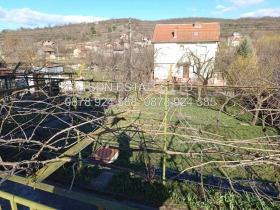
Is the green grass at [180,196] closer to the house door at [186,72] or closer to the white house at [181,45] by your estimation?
the white house at [181,45]

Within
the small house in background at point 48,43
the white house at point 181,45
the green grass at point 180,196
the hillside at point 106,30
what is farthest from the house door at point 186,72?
the small house in background at point 48,43

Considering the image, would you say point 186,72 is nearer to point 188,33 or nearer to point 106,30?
point 188,33

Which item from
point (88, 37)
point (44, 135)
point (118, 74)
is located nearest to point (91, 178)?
point (44, 135)

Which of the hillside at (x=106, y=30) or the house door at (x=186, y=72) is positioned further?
the hillside at (x=106, y=30)

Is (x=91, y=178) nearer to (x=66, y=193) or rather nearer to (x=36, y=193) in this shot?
(x=36, y=193)

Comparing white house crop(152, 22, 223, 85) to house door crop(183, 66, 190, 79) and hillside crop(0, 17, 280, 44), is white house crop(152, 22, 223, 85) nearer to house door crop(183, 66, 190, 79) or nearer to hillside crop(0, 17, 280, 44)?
house door crop(183, 66, 190, 79)

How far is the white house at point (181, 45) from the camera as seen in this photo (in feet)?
72.8

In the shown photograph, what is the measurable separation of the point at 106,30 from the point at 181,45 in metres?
37.6

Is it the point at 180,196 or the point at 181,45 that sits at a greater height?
the point at 181,45

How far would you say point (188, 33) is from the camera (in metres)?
23.7

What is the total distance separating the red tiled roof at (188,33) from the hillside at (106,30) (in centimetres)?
1474

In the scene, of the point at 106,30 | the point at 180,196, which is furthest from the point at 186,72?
the point at 106,30

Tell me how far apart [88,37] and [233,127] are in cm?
5118

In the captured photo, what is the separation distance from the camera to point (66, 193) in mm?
1292
